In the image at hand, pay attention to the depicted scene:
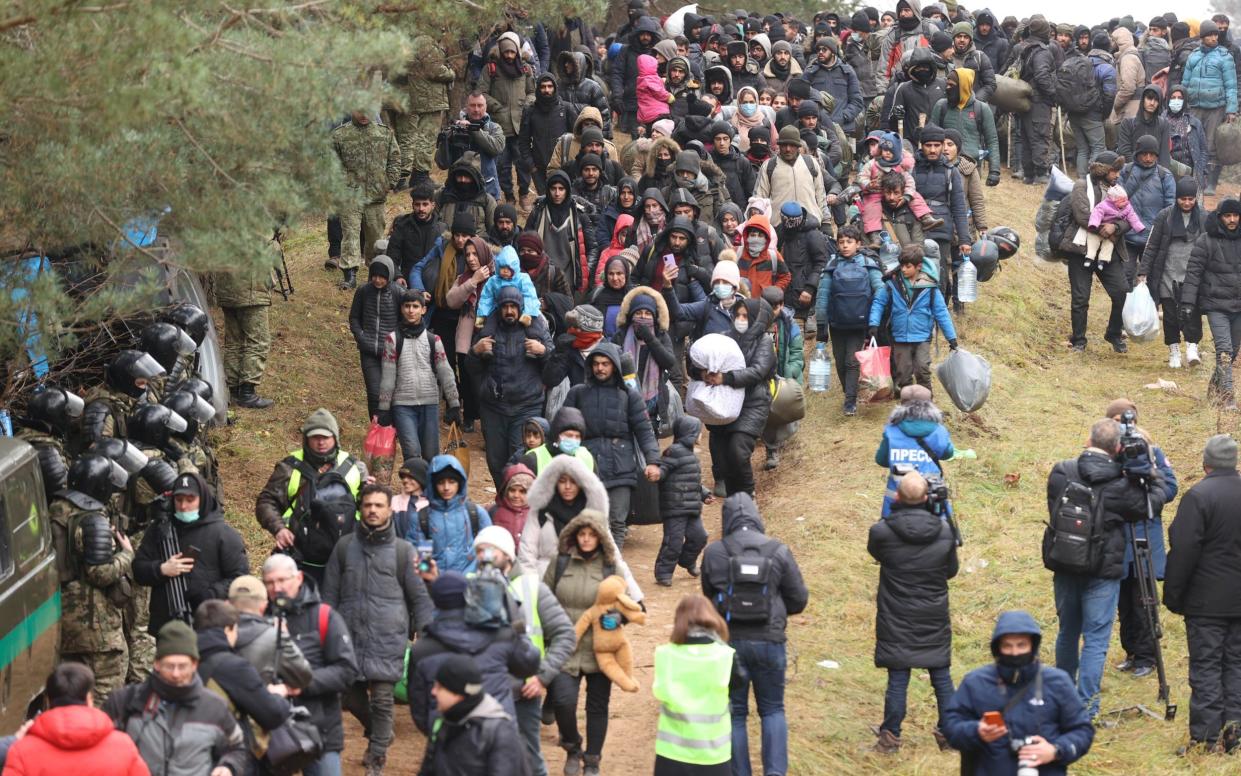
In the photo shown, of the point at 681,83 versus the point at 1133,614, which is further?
the point at 681,83

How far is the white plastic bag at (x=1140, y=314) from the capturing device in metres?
17.9

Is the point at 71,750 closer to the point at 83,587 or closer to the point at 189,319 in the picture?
the point at 83,587

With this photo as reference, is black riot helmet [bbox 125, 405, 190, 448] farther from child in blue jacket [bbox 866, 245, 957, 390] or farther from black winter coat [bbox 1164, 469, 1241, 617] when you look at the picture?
child in blue jacket [bbox 866, 245, 957, 390]

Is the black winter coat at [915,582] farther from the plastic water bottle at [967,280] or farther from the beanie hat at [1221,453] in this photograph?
the plastic water bottle at [967,280]

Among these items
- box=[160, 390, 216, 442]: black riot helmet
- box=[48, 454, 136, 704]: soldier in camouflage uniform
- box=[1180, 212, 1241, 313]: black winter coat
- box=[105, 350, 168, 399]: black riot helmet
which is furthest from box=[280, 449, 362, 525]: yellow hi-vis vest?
box=[1180, 212, 1241, 313]: black winter coat

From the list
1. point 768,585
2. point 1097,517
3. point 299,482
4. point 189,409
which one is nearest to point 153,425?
point 189,409

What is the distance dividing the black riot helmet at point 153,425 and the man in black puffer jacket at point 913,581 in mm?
4734

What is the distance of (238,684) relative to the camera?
313 inches

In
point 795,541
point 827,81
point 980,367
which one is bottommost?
point 795,541

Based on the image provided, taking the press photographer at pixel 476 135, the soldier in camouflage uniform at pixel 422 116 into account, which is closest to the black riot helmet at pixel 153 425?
the press photographer at pixel 476 135

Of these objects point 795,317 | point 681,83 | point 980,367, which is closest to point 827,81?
point 681,83

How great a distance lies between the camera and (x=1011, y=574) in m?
13.9

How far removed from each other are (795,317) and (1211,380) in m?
4.31

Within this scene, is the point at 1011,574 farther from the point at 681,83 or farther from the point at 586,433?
the point at 681,83
